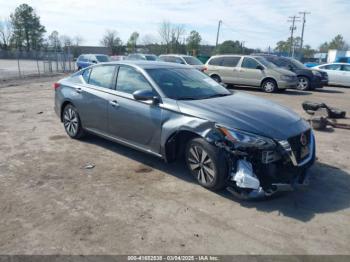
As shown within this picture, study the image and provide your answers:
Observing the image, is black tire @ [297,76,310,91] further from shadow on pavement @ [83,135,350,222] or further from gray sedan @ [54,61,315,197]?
gray sedan @ [54,61,315,197]

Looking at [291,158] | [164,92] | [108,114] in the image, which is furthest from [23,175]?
[291,158]

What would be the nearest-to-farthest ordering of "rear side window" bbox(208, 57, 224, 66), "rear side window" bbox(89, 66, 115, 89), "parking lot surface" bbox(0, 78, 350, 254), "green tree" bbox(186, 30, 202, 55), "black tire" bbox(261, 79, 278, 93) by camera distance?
"parking lot surface" bbox(0, 78, 350, 254) → "rear side window" bbox(89, 66, 115, 89) → "black tire" bbox(261, 79, 278, 93) → "rear side window" bbox(208, 57, 224, 66) → "green tree" bbox(186, 30, 202, 55)

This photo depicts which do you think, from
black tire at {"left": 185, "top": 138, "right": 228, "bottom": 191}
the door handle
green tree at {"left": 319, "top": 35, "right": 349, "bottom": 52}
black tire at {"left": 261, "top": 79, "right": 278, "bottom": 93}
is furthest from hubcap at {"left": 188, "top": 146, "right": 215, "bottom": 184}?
green tree at {"left": 319, "top": 35, "right": 349, "bottom": 52}

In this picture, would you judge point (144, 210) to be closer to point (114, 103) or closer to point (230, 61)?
point (114, 103)

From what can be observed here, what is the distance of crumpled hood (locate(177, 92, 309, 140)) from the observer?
4004mm

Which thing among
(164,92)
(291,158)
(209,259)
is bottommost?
(209,259)

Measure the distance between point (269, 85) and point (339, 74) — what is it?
6.93 meters

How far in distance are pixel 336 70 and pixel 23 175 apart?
64.4 ft

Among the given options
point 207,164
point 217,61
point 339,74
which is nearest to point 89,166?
point 207,164

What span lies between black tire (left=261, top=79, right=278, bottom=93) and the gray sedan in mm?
10433

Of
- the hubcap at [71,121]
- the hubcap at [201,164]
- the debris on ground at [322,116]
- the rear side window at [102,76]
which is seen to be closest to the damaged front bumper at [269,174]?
the hubcap at [201,164]

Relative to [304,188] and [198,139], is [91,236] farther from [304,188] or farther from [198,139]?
[304,188]

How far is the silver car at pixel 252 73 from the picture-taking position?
594 inches

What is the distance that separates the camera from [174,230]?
11.2 feet
